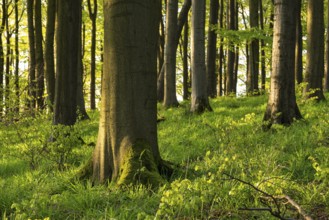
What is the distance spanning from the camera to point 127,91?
169 inches

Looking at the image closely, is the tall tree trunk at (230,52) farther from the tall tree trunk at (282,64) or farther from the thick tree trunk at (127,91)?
the thick tree trunk at (127,91)

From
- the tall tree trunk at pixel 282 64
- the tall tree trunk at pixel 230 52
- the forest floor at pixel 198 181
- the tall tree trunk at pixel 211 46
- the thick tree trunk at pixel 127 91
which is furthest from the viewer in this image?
the tall tree trunk at pixel 230 52

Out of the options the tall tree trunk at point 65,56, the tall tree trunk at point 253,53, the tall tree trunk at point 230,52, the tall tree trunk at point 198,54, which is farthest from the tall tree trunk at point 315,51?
the tall tree trunk at point 230,52

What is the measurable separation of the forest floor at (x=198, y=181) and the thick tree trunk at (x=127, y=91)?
0.39m

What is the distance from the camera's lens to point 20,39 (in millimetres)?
25219

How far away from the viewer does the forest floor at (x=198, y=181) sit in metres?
3.12

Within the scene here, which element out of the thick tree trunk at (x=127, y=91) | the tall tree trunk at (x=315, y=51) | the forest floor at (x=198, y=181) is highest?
the tall tree trunk at (x=315, y=51)

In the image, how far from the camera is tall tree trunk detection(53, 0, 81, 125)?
804 cm

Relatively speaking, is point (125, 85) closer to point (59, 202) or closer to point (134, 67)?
point (134, 67)

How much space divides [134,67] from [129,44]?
0.92 ft

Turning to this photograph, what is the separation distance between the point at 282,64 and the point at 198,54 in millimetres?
3231

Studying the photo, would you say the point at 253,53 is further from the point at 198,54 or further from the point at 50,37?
the point at 50,37

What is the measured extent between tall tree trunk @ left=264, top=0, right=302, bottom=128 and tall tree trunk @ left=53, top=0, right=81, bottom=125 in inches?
174

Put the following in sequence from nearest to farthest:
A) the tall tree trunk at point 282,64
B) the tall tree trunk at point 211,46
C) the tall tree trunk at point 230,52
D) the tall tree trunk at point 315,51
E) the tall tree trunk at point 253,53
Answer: the tall tree trunk at point 282,64 → the tall tree trunk at point 315,51 → the tall tree trunk at point 211,46 → the tall tree trunk at point 253,53 → the tall tree trunk at point 230,52
